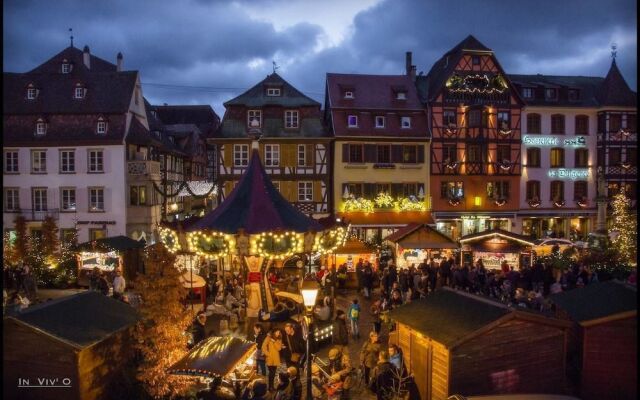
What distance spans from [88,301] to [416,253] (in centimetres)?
1502

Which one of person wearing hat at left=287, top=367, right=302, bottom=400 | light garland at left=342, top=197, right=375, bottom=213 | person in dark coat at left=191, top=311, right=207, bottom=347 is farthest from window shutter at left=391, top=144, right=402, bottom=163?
person wearing hat at left=287, top=367, right=302, bottom=400

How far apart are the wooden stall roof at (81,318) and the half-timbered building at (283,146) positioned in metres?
20.6

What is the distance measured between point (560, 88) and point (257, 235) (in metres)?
28.4

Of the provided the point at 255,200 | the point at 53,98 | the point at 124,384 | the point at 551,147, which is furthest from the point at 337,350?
the point at 551,147

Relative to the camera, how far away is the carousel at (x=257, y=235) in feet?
46.4

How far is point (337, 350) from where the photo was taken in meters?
10.4

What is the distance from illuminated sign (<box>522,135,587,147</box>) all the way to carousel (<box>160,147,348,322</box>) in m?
22.3

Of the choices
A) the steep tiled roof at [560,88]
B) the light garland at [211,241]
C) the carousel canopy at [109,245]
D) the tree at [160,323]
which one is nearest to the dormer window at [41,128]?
the carousel canopy at [109,245]

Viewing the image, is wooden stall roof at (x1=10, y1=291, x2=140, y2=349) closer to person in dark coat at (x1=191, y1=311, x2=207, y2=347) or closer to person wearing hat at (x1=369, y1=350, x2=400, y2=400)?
person in dark coat at (x1=191, y1=311, x2=207, y2=347)

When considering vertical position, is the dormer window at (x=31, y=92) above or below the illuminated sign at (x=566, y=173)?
above

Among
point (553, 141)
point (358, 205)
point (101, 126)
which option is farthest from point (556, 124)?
point (101, 126)

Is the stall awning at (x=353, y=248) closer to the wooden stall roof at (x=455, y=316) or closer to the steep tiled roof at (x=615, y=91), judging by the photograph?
the wooden stall roof at (x=455, y=316)

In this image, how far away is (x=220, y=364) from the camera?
9531 mm

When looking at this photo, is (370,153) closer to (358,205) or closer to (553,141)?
(358,205)
